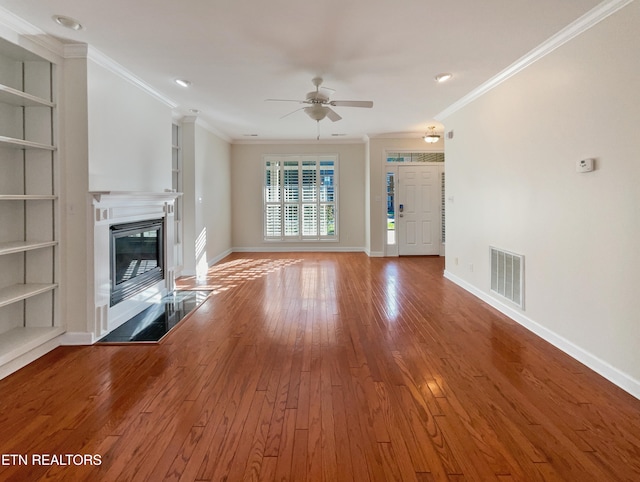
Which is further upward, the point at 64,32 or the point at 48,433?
the point at 64,32

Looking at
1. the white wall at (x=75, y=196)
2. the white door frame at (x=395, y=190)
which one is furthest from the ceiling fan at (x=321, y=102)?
the white door frame at (x=395, y=190)

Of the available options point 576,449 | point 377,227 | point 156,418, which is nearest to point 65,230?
point 156,418

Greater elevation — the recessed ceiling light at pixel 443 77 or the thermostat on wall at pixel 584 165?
the recessed ceiling light at pixel 443 77

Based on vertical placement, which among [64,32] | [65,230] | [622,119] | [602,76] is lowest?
[65,230]

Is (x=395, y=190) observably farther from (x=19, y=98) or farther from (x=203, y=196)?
(x=19, y=98)

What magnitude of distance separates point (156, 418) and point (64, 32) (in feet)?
9.97

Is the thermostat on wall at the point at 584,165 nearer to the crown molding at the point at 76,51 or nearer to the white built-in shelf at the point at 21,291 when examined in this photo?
the crown molding at the point at 76,51

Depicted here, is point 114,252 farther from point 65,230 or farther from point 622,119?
point 622,119

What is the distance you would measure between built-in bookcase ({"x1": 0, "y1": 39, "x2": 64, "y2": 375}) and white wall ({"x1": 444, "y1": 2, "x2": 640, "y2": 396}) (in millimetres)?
4282

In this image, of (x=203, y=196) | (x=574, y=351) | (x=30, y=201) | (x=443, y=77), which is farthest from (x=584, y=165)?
(x=203, y=196)

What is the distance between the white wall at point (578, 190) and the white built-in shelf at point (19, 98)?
4.26 metres

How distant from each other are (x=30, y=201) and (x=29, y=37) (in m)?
1.29

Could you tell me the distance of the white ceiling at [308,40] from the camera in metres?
2.56

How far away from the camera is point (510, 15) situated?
105 inches
